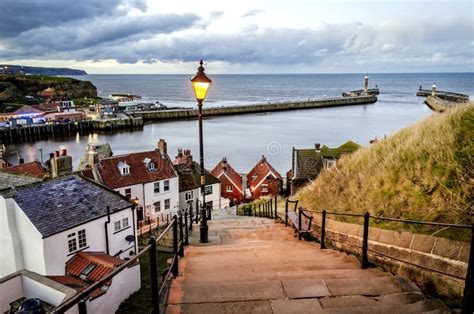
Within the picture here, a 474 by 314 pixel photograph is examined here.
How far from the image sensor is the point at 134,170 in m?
31.3

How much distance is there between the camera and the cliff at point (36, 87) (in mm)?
134500

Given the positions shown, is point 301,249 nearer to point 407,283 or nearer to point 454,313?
point 407,283

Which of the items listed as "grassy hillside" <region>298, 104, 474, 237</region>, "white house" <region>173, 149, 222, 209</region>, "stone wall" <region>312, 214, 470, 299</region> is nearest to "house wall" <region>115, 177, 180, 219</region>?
"white house" <region>173, 149, 222, 209</region>

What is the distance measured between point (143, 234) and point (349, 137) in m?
49.8

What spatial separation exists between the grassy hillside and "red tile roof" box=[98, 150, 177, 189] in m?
22.7

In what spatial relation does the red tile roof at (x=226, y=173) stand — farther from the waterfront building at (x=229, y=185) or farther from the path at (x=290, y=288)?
the path at (x=290, y=288)

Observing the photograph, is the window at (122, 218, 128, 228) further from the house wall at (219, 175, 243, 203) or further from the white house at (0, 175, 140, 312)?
the house wall at (219, 175, 243, 203)

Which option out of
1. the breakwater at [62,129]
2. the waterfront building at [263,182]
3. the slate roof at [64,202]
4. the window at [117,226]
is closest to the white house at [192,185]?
the waterfront building at [263,182]

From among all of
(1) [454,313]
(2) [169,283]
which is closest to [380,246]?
(1) [454,313]

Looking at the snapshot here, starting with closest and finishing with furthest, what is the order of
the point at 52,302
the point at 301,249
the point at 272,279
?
the point at 272,279
the point at 301,249
the point at 52,302

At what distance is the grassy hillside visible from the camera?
6.10m

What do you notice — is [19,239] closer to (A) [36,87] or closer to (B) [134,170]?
(B) [134,170]

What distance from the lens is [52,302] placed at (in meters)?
9.94

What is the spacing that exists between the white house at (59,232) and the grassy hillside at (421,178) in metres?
11.0
